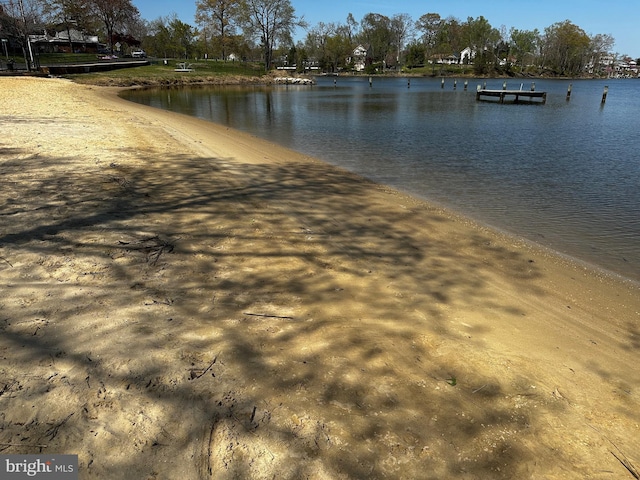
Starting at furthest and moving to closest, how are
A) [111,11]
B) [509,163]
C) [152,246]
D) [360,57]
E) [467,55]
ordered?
[467,55], [360,57], [111,11], [509,163], [152,246]

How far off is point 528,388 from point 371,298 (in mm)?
1725

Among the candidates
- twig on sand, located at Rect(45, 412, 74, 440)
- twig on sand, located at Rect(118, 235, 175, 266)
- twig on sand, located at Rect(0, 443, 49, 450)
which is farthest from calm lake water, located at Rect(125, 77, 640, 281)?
twig on sand, located at Rect(0, 443, 49, 450)

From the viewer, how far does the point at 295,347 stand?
10.8 ft

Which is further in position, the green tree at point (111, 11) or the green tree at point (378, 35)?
the green tree at point (378, 35)

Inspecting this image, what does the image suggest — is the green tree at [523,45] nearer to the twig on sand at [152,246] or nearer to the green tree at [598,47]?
the green tree at [598,47]

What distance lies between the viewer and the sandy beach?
238 centimetres

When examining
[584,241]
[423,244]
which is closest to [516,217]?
[584,241]

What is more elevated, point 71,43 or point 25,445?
point 71,43

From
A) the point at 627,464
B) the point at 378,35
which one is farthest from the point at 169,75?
the point at 378,35

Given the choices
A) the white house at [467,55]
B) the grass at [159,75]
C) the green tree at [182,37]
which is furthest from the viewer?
the white house at [467,55]

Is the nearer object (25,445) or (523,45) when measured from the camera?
(25,445)

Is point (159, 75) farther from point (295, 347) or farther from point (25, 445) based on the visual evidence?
point (25, 445)

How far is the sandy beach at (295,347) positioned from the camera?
2375 mm

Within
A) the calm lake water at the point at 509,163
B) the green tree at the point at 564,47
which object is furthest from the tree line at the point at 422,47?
the calm lake water at the point at 509,163
